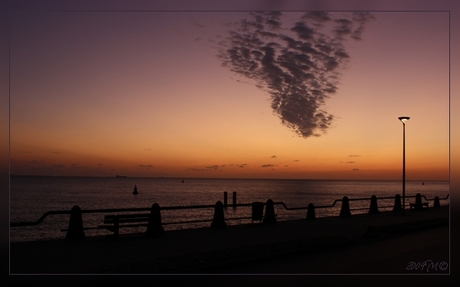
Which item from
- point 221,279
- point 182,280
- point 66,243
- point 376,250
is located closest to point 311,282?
point 221,279

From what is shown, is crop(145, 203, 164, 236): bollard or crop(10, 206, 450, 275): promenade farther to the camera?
crop(145, 203, 164, 236): bollard

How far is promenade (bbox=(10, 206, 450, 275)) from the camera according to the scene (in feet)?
38.1

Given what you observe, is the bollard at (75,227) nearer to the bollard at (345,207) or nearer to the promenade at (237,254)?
the promenade at (237,254)

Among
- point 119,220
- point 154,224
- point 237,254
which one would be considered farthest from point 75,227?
point 237,254

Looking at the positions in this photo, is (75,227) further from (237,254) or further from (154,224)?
(237,254)

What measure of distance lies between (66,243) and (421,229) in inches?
575

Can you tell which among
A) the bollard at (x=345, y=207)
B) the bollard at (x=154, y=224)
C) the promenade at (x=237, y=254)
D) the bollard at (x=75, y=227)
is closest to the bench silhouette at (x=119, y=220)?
the bollard at (x=154, y=224)

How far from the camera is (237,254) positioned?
13023 mm

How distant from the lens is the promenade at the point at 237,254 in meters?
11.6

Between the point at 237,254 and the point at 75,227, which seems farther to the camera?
the point at 75,227

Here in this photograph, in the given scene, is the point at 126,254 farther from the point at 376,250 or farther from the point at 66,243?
the point at 376,250

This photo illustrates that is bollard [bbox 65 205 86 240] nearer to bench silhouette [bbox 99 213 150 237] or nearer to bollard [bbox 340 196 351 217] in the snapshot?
bench silhouette [bbox 99 213 150 237]

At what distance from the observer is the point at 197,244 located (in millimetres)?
15547

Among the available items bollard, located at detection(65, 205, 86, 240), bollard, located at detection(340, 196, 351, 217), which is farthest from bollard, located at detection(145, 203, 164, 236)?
bollard, located at detection(340, 196, 351, 217)
